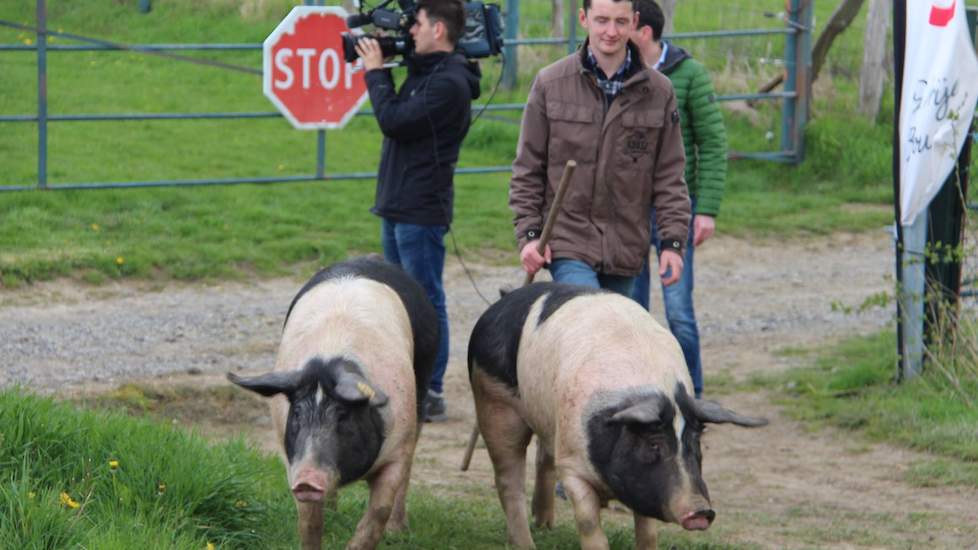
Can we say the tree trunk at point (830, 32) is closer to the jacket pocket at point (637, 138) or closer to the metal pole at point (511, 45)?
the metal pole at point (511, 45)

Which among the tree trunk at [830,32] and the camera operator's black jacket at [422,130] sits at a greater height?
the tree trunk at [830,32]

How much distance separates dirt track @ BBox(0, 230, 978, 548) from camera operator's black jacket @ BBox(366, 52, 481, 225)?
3.80ft

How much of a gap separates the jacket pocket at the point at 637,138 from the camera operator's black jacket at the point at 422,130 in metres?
1.45

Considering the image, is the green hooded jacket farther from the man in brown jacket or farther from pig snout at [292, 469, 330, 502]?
pig snout at [292, 469, 330, 502]

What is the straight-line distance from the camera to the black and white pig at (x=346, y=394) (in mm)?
4724

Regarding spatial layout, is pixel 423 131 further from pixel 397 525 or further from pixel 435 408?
pixel 397 525

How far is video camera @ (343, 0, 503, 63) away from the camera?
24.1ft

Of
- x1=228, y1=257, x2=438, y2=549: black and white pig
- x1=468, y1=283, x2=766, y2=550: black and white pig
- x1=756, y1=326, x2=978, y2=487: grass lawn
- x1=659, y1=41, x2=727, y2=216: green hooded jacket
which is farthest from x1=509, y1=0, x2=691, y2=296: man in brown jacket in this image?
x1=756, y1=326, x2=978, y2=487: grass lawn

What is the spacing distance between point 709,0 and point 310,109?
8791mm

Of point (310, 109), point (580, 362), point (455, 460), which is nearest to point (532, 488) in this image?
point (455, 460)

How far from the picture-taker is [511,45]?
12789 mm

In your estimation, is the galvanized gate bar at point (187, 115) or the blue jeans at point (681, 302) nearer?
the blue jeans at point (681, 302)

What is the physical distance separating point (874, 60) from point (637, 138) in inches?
330

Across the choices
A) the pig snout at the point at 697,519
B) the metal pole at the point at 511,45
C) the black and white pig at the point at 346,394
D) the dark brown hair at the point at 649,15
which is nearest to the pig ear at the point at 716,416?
the pig snout at the point at 697,519
